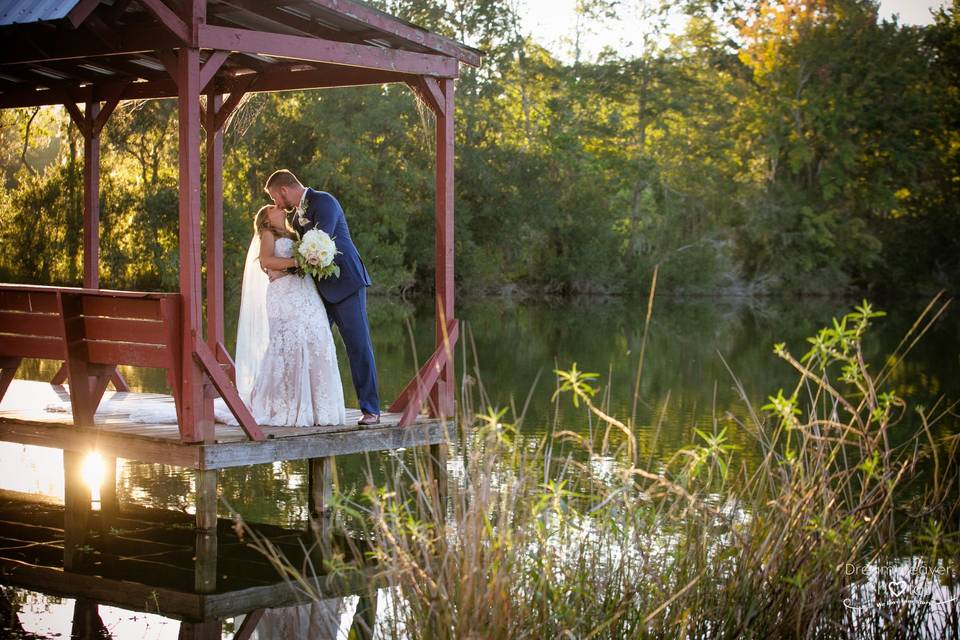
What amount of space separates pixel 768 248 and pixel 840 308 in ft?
19.0

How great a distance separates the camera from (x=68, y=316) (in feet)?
28.2

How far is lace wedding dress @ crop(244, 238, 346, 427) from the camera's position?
902 cm

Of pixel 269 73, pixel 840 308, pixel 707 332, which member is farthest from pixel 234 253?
pixel 269 73

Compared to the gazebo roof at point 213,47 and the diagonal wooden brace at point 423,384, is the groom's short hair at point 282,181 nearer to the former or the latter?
the gazebo roof at point 213,47

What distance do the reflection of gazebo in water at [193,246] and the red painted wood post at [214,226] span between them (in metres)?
0.02

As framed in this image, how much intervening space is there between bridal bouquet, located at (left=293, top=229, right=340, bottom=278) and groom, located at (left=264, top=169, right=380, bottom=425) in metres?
0.22

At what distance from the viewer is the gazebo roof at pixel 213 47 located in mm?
8055

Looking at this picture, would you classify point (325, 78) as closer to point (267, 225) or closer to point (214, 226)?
point (214, 226)

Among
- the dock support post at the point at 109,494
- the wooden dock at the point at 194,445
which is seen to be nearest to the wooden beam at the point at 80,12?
the wooden dock at the point at 194,445

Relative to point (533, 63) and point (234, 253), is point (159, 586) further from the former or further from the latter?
point (533, 63)

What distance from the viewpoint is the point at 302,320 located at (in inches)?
355

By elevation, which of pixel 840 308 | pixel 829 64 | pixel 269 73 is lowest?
pixel 840 308

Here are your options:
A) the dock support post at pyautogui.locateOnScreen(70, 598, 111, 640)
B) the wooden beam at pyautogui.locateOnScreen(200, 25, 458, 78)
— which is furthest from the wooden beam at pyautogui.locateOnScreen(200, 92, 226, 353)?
the dock support post at pyautogui.locateOnScreen(70, 598, 111, 640)

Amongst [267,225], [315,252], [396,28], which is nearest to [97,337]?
[267,225]
